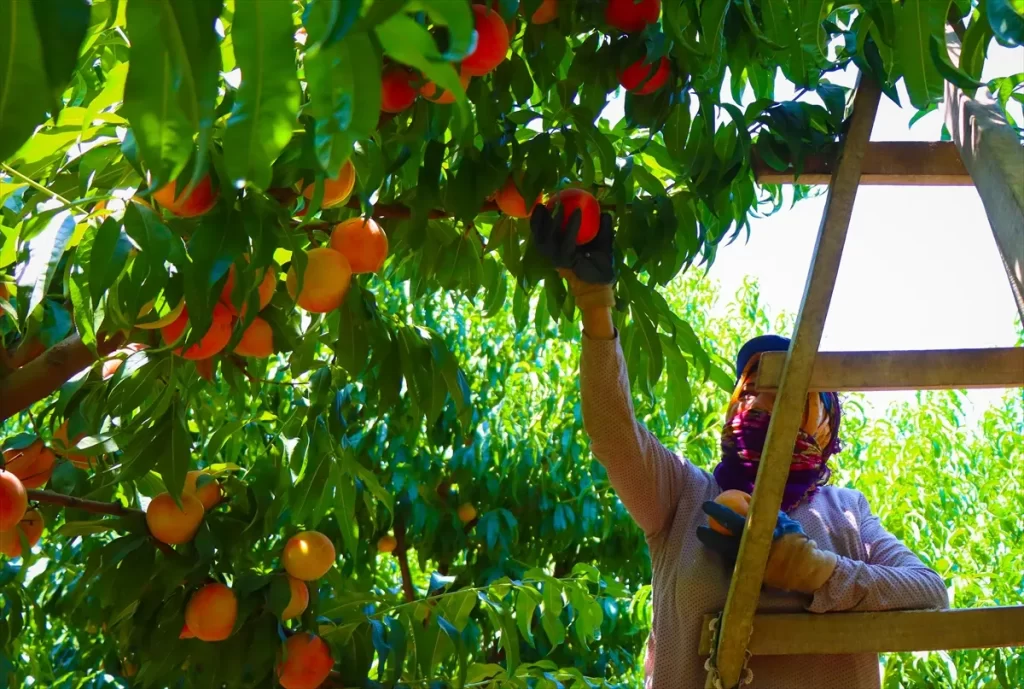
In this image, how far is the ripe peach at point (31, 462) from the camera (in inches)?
80.1

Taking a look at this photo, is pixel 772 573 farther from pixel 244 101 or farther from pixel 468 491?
pixel 468 491

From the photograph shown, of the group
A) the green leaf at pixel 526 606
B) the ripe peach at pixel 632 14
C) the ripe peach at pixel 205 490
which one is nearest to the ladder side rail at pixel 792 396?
the ripe peach at pixel 632 14

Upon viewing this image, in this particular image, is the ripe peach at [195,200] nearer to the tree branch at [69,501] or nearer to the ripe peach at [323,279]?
the ripe peach at [323,279]

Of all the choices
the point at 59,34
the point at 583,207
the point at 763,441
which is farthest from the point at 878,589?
the point at 59,34

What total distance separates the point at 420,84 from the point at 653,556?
106 cm

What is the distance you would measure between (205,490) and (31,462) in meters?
0.35

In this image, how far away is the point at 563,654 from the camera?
14.6 feet

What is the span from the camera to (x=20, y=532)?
186cm

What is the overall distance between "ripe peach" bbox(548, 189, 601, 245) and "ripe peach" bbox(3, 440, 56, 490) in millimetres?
1073

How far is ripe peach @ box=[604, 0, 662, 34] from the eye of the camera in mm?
1574

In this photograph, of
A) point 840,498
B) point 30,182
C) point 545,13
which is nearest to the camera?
point 30,182

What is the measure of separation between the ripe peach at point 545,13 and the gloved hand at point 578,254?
308mm

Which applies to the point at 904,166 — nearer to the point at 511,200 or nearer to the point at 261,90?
the point at 511,200

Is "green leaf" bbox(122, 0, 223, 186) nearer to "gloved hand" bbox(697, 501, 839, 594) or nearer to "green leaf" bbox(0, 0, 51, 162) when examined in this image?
"green leaf" bbox(0, 0, 51, 162)
